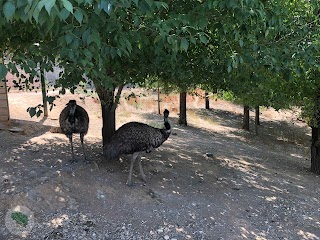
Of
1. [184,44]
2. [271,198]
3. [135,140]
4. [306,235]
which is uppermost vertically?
[184,44]

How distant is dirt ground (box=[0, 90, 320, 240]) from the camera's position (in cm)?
528

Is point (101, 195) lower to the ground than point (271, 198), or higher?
higher

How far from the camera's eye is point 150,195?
6445 millimetres

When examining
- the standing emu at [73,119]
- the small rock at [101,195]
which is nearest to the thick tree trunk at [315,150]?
the standing emu at [73,119]

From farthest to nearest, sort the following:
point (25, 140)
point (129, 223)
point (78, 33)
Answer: point (25, 140) < point (129, 223) < point (78, 33)

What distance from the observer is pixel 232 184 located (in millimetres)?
7801

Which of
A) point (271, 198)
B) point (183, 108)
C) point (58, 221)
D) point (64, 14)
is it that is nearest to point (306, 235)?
point (271, 198)

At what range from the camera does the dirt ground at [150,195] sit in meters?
5.28

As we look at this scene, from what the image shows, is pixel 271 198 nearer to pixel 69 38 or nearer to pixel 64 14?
pixel 69 38

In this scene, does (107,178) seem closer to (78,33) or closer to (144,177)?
(144,177)

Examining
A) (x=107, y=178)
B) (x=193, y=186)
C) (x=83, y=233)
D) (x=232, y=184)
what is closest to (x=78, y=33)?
(x=83, y=233)

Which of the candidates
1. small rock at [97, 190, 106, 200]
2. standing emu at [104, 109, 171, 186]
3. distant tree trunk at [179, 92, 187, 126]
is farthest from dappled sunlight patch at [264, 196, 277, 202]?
distant tree trunk at [179, 92, 187, 126]

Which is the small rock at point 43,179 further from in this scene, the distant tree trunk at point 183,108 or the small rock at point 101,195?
the distant tree trunk at point 183,108

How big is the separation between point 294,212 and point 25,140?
22.6ft
